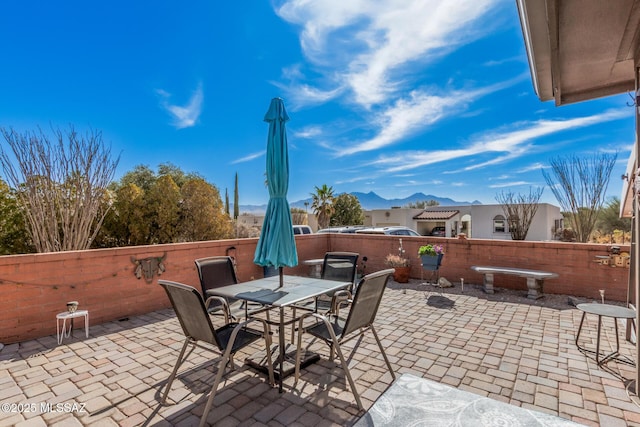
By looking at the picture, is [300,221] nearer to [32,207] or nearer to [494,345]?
[32,207]

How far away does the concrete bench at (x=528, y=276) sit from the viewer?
5395 mm

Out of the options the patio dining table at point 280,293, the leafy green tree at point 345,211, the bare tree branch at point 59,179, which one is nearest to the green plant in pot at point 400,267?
the patio dining table at point 280,293

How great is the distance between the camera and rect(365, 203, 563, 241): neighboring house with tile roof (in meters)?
19.9

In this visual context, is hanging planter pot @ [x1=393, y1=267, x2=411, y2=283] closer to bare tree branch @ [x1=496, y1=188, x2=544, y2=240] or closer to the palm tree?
bare tree branch @ [x1=496, y1=188, x2=544, y2=240]

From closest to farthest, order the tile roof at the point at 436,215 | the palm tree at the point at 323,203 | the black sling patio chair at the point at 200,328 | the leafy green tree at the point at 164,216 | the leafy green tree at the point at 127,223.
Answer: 1. the black sling patio chair at the point at 200,328
2. the leafy green tree at the point at 127,223
3. the leafy green tree at the point at 164,216
4. the palm tree at the point at 323,203
5. the tile roof at the point at 436,215

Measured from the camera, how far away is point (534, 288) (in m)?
5.57

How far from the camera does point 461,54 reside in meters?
8.84

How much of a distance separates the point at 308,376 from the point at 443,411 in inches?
48.7

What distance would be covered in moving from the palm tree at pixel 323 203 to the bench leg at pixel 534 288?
20.2 m

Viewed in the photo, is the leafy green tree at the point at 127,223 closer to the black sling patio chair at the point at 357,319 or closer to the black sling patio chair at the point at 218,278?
the black sling patio chair at the point at 218,278

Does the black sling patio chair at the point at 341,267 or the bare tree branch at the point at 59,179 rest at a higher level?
the bare tree branch at the point at 59,179

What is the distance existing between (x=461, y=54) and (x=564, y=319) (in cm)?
775

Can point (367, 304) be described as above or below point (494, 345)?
above

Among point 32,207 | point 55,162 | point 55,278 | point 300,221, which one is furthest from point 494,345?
point 300,221
